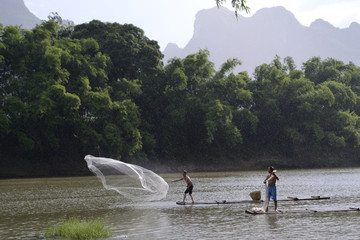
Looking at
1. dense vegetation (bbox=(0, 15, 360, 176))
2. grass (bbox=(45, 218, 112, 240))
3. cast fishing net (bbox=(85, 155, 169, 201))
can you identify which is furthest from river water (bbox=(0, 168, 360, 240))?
dense vegetation (bbox=(0, 15, 360, 176))

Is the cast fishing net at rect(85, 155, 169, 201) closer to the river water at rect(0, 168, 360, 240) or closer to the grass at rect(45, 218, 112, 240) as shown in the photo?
the river water at rect(0, 168, 360, 240)

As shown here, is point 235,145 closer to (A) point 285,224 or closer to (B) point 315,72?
(B) point 315,72

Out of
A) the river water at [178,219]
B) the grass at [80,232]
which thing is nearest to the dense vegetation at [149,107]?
the river water at [178,219]

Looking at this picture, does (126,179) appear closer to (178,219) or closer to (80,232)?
(178,219)

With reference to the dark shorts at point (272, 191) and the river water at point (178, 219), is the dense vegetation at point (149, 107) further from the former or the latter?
the dark shorts at point (272, 191)

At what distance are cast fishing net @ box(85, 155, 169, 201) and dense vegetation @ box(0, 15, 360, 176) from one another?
95.2ft

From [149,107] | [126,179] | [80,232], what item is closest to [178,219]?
[126,179]

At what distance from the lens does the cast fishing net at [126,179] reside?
64.7 ft

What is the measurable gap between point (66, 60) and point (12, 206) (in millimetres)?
31792

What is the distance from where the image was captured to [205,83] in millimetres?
68438

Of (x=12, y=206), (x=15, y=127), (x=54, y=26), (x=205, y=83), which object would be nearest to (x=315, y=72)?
(x=205, y=83)

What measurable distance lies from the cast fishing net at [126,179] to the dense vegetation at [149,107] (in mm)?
29003

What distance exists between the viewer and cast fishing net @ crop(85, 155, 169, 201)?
19.7m

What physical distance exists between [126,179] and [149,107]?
146 ft
